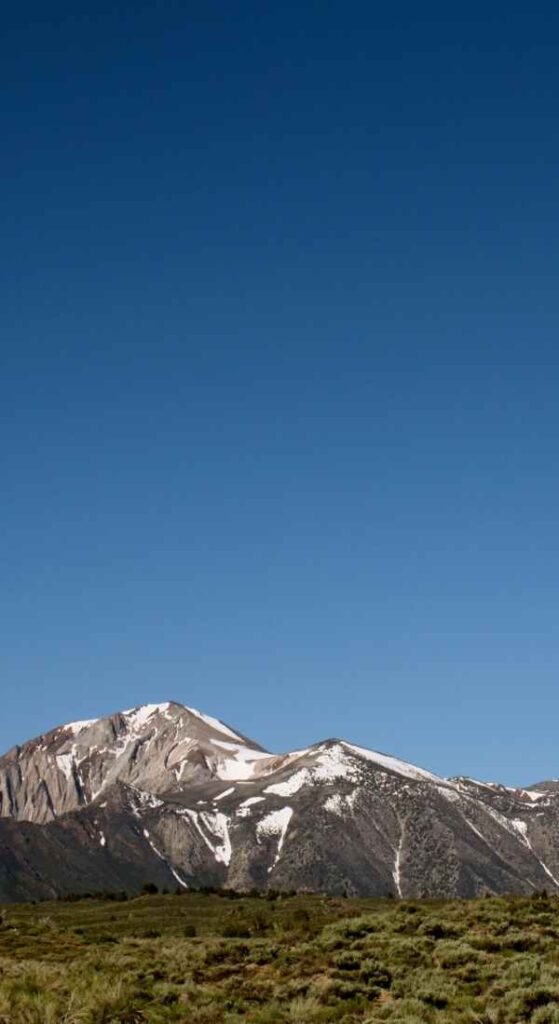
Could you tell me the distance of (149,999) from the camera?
31.3 m

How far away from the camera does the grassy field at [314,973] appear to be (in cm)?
2947

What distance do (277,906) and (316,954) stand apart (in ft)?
146

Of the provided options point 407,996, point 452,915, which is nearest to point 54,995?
point 407,996

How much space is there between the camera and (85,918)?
273 feet

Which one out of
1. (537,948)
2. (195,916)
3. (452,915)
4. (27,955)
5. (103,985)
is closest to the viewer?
(103,985)

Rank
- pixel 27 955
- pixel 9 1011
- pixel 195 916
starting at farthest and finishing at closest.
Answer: pixel 195 916 → pixel 27 955 → pixel 9 1011

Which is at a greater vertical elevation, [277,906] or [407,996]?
[277,906]

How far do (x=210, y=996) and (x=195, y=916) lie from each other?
48.8m

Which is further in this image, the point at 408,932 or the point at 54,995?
the point at 408,932

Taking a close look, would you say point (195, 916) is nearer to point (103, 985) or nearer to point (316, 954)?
point (316, 954)

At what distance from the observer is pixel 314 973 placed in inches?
1422

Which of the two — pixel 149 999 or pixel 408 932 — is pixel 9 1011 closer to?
pixel 149 999

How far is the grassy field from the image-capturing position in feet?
96.7

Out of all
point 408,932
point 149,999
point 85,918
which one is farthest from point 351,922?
point 85,918
